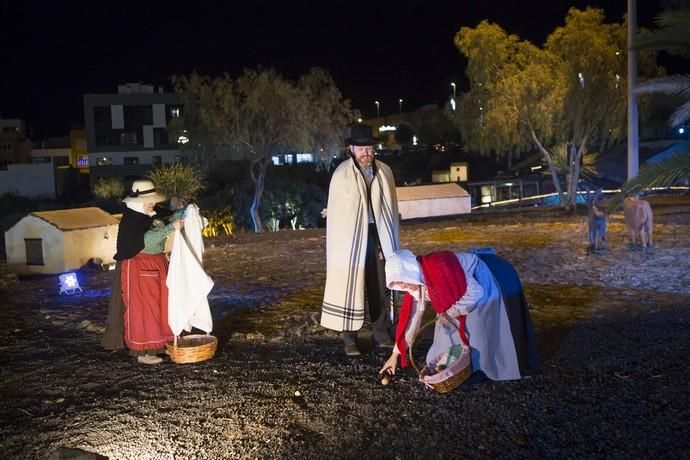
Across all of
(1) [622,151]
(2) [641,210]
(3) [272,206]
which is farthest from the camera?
(1) [622,151]

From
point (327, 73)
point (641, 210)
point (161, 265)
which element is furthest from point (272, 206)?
point (161, 265)

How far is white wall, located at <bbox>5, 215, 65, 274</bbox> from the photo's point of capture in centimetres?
1384

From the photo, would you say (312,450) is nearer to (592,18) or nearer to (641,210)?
(641,210)

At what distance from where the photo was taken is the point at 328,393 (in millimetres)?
5562

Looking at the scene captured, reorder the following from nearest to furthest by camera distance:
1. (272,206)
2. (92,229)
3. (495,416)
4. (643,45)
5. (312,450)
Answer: (312,450)
(495,416)
(643,45)
(92,229)
(272,206)

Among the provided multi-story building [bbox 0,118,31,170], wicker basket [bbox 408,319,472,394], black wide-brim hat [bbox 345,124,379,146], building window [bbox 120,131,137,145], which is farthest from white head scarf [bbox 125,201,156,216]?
multi-story building [bbox 0,118,31,170]

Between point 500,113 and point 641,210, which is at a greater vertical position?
point 500,113

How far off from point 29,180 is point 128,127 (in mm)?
11514

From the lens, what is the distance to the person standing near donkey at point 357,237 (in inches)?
259

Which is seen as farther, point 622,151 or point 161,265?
point 622,151

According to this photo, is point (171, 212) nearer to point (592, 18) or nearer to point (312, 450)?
point (312, 450)

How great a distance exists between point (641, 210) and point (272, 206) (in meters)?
17.5

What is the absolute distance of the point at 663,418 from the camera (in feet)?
15.3

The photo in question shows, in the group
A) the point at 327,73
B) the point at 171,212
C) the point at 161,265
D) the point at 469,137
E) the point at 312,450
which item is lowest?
the point at 312,450
